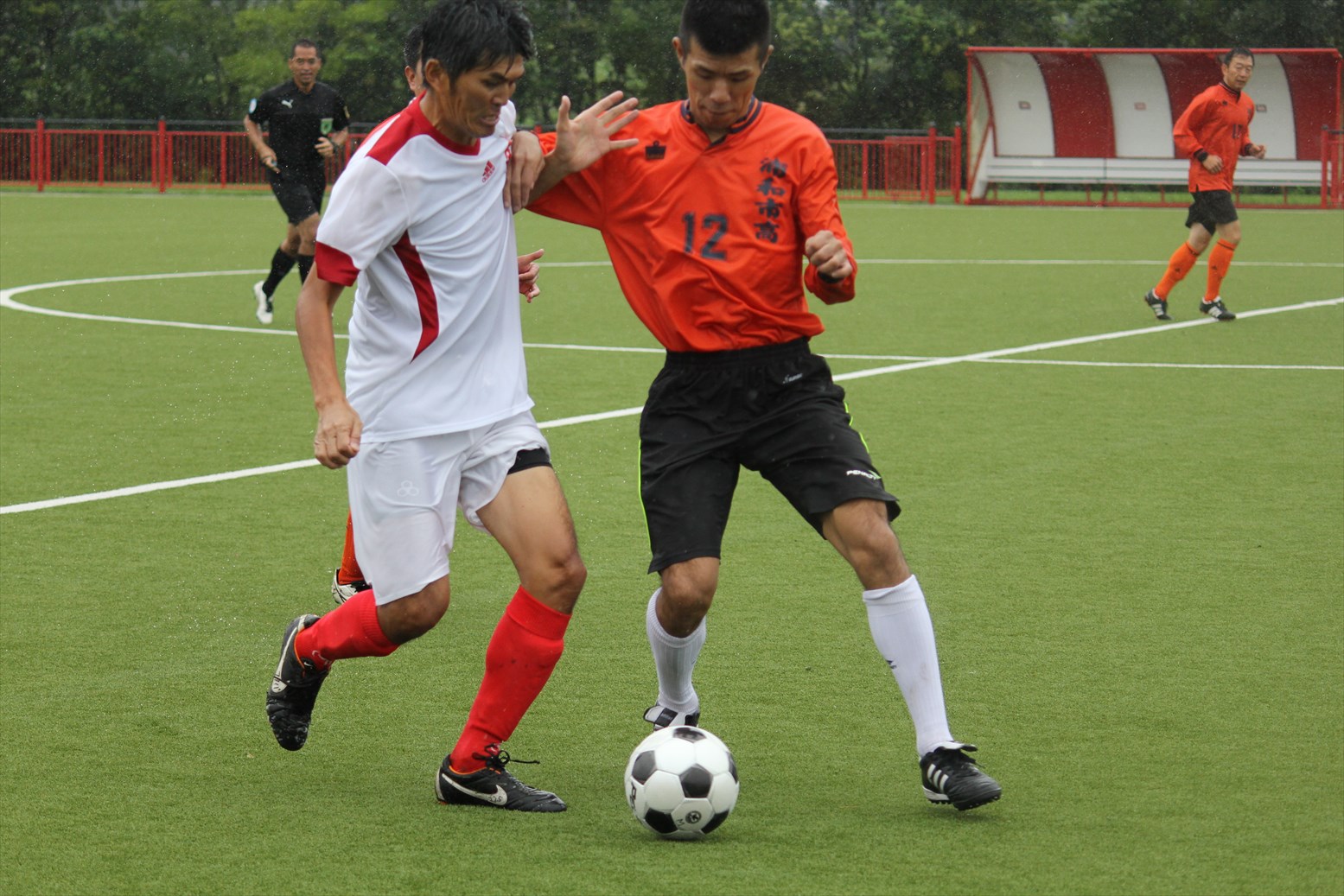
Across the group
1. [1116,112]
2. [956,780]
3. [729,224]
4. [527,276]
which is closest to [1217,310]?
[527,276]

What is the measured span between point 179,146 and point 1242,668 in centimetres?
3458

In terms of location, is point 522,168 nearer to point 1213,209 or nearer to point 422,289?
point 422,289

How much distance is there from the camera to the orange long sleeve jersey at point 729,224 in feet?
14.8

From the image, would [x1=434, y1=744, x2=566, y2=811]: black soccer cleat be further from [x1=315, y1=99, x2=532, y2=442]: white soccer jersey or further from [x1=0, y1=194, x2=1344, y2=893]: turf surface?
[x1=315, y1=99, x2=532, y2=442]: white soccer jersey

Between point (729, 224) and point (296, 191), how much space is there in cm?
1057

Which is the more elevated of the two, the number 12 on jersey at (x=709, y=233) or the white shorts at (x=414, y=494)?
the number 12 on jersey at (x=709, y=233)

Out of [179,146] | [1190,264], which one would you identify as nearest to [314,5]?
[179,146]

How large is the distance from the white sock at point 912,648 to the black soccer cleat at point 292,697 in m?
1.40

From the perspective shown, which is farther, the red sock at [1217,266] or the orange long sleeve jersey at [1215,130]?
the orange long sleeve jersey at [1215,130]

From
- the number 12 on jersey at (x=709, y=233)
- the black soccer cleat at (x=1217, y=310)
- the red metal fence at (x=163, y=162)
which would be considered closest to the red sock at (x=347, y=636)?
the number 12 on jersey at (x=709, y=233)

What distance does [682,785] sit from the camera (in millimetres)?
4027

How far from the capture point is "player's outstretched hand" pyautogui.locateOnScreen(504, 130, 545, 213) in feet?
15.0

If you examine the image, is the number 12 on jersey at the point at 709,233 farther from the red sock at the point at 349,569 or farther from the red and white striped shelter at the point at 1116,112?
the red and white striped shelter at the point at 1116,112

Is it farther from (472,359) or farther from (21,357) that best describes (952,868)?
(21,357)
